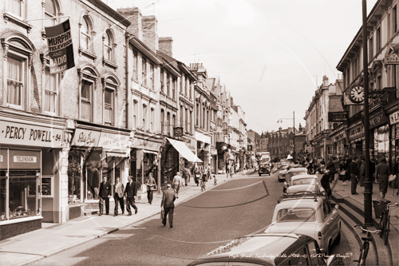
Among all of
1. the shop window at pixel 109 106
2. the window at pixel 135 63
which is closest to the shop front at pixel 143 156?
the shop window at pixel 109 106

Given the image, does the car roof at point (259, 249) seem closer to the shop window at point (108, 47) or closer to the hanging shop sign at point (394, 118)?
the shop window at point (108, 47)

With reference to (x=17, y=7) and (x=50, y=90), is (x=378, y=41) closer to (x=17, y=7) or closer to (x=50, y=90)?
(x=50, y=90)

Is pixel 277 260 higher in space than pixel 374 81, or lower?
lower

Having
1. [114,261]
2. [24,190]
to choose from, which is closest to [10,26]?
[24,190]

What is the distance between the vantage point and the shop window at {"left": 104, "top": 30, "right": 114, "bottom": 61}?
23094 mm

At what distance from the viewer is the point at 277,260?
4809 mm

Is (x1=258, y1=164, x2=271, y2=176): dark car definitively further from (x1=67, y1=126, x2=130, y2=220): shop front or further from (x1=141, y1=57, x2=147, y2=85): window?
(x1=67, y1=126, x2=130, y2=220): shop front

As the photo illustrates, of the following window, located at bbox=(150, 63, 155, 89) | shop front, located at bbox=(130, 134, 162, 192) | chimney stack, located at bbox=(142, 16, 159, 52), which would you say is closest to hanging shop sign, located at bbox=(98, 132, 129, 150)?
shop front, located at bbox=(130, 134, 162, 192)

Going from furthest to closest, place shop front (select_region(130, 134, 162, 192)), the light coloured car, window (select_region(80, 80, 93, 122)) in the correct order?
shop front (select_region(130, 134, 162, 192)) → window (select_region(80, 80, 93, 122)) → the light coloured car

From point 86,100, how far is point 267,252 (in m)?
18.1

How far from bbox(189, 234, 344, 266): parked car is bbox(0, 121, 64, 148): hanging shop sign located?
11.7 metres

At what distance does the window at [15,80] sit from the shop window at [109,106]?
7.03 metres

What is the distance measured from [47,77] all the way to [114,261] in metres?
10.2

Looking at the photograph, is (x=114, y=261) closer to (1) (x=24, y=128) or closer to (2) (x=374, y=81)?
(1) (x=24, y=128)
